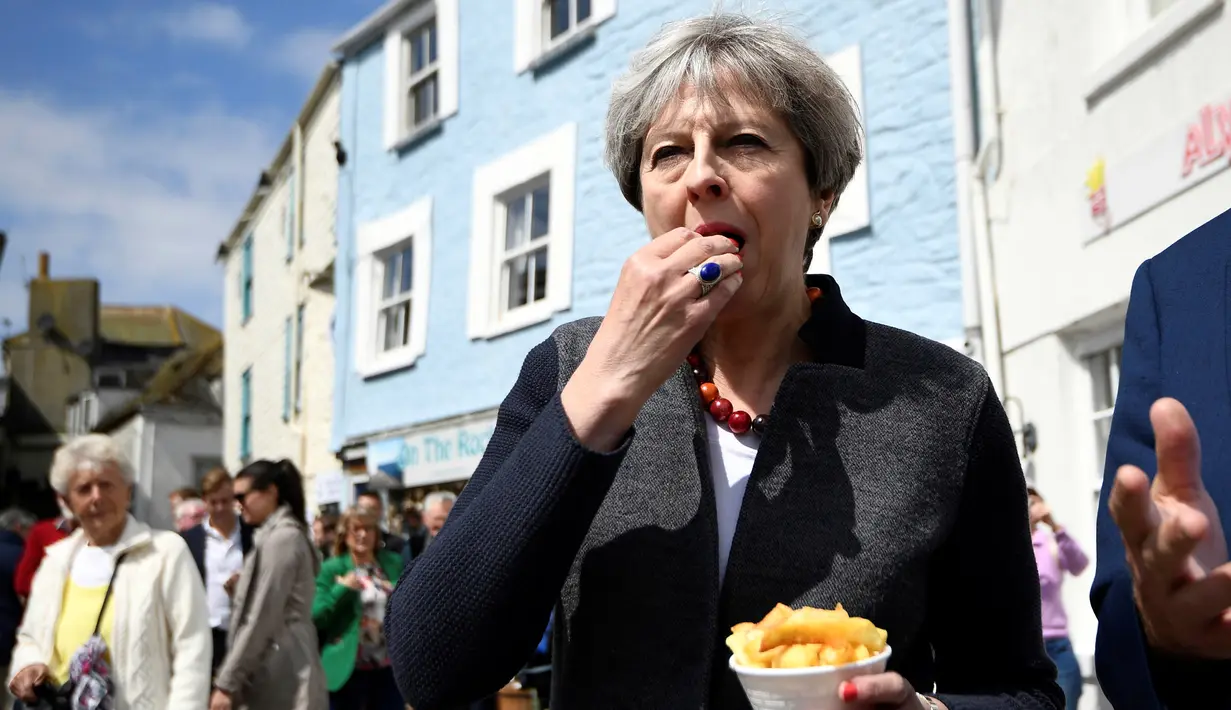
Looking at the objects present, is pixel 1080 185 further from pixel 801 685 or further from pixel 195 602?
pixel 801 685

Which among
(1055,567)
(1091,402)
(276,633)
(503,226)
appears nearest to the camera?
(276,633)

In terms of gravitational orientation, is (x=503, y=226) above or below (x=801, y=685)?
above

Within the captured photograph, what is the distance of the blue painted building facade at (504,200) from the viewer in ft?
26.8

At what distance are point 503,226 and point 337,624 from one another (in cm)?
615

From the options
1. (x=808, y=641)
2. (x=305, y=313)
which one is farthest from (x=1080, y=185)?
(x=305, y=313)

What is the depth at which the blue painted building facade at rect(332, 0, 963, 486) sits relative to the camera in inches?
321

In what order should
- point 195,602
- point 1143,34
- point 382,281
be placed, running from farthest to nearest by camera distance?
point 382,281 < point 1143,34 < point 195,602

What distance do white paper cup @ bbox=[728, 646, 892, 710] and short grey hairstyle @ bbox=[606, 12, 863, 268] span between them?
83cm

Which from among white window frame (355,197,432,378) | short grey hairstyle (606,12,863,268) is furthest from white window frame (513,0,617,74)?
short grey hairstyle (606,12,863,268)

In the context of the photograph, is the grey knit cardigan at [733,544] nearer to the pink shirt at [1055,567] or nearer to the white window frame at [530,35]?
the pink shirt at [1055,567]

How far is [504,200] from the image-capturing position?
1217 cm

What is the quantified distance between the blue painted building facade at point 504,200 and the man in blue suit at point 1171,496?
21.1 ft

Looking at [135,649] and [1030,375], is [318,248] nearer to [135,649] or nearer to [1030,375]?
[1030,375]

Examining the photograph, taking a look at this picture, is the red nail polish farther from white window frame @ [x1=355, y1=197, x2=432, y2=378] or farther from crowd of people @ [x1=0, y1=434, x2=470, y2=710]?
white window frame @ [x1=355, y1=197, x2=432, y2=378]
